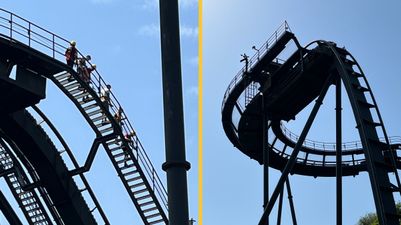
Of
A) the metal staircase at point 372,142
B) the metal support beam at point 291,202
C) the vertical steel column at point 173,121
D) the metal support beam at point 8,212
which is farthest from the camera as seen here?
the metal support beam at point 291,202

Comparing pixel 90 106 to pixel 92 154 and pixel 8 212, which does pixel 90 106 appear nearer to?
pixel 92 154

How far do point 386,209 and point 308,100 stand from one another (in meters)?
7.88

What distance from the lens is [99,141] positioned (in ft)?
76.4

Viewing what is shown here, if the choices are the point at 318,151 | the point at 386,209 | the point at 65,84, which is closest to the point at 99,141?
the point at 65,84

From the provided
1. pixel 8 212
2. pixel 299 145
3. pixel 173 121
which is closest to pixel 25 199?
pixel 8 212

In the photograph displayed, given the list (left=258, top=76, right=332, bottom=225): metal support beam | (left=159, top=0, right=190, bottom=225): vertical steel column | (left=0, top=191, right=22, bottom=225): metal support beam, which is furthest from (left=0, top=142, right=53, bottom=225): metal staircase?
(left=159, top=0, right=190, bottom=225): vertical steel column

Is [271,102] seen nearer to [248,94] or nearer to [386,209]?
[248,94]

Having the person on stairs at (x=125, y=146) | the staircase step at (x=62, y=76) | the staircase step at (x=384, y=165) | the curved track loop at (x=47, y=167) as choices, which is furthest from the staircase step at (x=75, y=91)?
the staircase step at (x=384, y=165)

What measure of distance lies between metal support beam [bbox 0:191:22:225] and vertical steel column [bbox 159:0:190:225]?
21.2m

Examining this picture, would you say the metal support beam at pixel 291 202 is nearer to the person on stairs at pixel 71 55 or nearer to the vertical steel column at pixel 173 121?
the person on stairs at pixel 71 55

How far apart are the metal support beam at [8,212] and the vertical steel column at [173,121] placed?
21.2 metres

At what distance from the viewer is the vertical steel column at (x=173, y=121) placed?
218 inches

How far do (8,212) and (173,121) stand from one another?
70.5 feet

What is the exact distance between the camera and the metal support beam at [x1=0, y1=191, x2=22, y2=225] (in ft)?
83.4
